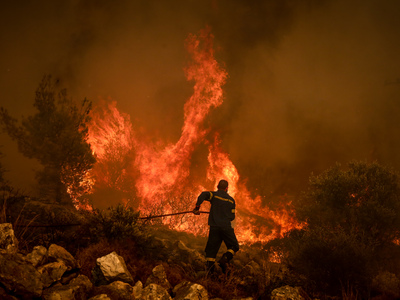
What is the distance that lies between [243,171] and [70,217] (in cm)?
3056

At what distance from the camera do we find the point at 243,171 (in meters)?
36.4

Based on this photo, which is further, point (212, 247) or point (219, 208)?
point (219, 208)

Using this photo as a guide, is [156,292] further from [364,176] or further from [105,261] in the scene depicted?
[364,176]

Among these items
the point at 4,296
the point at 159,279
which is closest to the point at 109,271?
Answer: the point at 159,279

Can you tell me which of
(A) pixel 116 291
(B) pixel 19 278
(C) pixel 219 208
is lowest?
(B) pixel 19 278

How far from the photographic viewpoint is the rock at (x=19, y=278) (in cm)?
319

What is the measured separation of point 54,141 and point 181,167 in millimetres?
17723

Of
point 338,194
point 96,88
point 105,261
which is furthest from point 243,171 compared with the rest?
point 105,261

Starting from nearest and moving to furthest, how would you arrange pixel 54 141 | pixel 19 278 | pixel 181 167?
pixel 19 278, pixel 54 141, pixel 181 167

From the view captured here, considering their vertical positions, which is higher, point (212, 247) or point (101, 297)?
point (212, 247)

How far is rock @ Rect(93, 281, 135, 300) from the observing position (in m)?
3.81

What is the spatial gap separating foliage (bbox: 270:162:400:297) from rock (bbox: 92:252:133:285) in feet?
29.8

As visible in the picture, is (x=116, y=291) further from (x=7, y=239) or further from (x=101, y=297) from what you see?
(x=7, y=239)

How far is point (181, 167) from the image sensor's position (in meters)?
32.7
